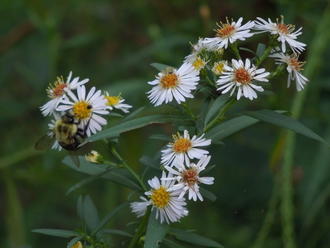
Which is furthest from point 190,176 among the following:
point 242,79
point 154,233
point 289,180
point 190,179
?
point 289,180

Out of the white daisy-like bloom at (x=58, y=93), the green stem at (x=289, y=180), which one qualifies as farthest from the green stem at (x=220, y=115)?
the green stem at (x=289, y=180)

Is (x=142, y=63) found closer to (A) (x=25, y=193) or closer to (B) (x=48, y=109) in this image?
(A) (x=25, y=193)

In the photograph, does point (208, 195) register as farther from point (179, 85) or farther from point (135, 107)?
point (135, 107)

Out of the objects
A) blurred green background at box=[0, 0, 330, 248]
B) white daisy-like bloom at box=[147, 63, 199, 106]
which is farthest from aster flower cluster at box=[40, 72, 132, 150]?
blurred green background at box=[0, 0, 330, 248]

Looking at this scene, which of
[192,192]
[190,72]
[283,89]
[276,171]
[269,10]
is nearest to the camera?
[192,192]

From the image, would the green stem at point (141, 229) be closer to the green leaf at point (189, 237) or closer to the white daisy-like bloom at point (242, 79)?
the green leaf at point (189, 237)

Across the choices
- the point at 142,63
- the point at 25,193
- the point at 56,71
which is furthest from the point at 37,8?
the point at 25,193
